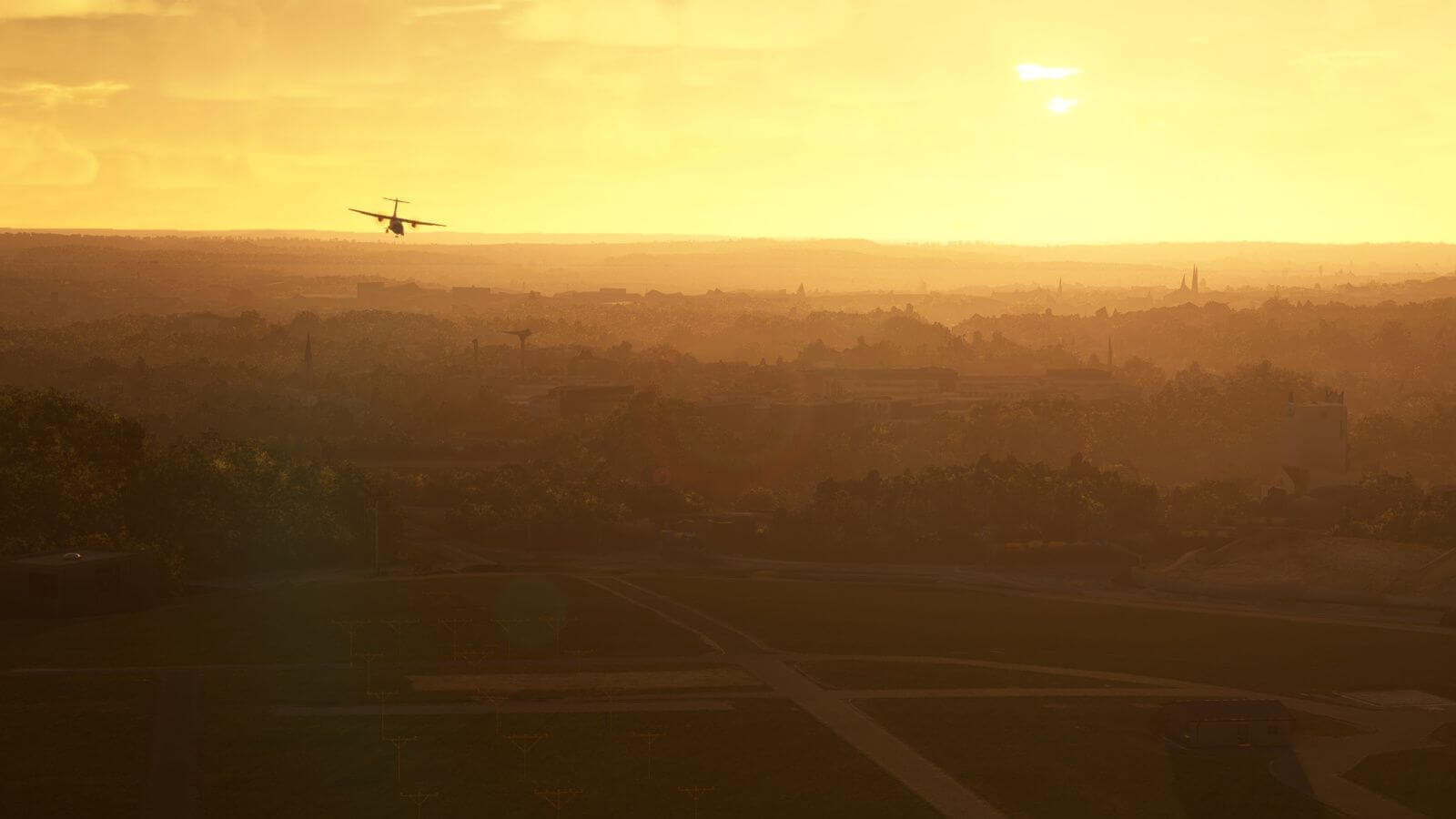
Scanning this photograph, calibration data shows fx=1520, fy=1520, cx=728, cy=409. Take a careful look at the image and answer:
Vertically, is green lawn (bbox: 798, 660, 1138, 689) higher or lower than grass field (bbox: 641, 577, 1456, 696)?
higher

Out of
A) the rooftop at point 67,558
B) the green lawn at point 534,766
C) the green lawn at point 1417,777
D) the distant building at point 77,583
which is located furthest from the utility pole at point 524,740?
the rooftop at point 67,558

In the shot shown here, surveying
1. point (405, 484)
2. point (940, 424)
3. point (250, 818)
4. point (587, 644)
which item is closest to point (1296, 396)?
point (940, 424)

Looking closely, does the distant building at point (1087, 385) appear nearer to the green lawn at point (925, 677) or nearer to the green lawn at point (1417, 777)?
the green lawn at point (925, 677)

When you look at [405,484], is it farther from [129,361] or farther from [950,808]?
[129,361]

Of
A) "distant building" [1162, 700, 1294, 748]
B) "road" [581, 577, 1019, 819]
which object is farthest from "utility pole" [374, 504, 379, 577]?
"distant building" [1162, 700, 1294, 748]

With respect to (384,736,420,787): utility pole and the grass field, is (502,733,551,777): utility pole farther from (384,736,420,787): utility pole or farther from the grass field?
the grass field

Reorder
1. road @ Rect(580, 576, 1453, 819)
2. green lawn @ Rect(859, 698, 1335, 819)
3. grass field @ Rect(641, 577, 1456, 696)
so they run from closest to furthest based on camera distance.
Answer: green lawn @ Rect(859, 698, 1335, 819) → road @ Rect(580, 576, 1453, 819) → grass field @ Rect(641, 577, 1456, 696)

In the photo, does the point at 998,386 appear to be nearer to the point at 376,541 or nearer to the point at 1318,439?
the point at 1318,439

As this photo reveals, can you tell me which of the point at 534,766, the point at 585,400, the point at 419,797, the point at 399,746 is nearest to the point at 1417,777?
the point at 534,766
